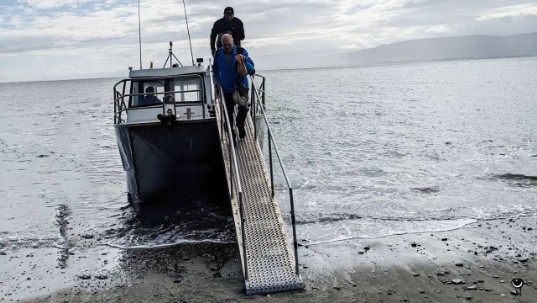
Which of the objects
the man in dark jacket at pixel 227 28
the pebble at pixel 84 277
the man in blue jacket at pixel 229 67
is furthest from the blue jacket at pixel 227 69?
the pebble at pixel 84 277

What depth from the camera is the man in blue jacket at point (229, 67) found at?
30.2ft

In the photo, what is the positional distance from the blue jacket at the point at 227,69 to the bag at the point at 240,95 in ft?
0.28

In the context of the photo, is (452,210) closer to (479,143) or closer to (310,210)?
(310,210)

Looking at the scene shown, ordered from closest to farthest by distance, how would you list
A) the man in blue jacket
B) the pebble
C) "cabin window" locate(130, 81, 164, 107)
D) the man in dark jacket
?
the pebble → the man in blue jacket → the man in dark jacket → "cabin window" locate(130, 81, 164, 107)

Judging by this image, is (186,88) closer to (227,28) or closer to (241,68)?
(227,28)

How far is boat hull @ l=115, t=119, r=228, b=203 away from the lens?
10.9 metres

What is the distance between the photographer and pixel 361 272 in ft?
25.7

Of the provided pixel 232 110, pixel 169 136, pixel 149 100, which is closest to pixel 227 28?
A: pixel 232 110

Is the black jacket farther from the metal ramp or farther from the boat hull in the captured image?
the metal ramp

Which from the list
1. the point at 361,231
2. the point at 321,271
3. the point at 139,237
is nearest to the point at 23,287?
the point at 139,237

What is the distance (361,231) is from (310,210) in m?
1.90

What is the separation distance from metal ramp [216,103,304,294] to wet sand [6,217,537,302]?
0.19 m

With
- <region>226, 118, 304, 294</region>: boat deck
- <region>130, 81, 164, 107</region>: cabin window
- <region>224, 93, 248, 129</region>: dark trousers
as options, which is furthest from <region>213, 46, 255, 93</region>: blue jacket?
<region>130, 81, 164, 107</region>: cabin window

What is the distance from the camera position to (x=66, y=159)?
67.9 feet
